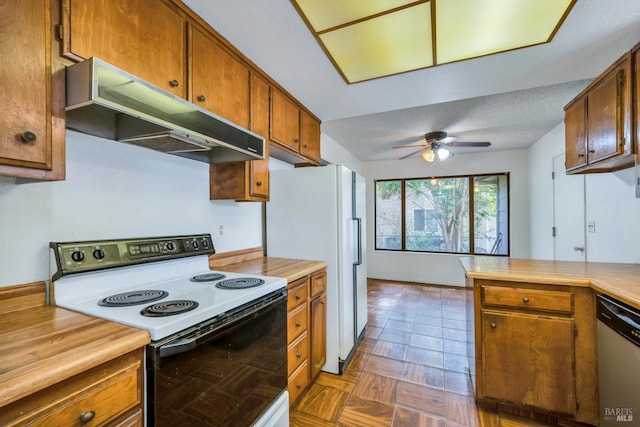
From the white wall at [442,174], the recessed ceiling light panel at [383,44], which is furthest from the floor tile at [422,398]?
the white wall at [442,174]

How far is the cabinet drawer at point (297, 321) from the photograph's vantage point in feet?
5.69

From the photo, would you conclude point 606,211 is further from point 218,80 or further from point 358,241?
point 218,80

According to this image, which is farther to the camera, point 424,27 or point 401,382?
point 401,382

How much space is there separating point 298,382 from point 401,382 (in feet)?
2.77

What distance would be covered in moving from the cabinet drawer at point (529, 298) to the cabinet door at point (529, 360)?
0.07m

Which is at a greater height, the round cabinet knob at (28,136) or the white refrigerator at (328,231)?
the round cabinet knob at (28,136)

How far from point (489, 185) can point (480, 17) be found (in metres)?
3.96

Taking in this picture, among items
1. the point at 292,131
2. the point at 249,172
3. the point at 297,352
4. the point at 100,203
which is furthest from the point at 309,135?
the point at 297,352

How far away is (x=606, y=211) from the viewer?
243cm

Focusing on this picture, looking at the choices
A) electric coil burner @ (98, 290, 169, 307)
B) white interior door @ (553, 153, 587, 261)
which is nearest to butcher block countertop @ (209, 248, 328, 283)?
electric coil burner @ (98, 290, 169, 307)

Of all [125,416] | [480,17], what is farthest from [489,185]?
[125,416]

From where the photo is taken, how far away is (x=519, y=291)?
1.74 m

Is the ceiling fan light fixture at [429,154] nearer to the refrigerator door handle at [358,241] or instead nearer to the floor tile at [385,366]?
the refrigerator door handle at [358,241]

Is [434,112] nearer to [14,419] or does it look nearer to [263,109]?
[263,109]
